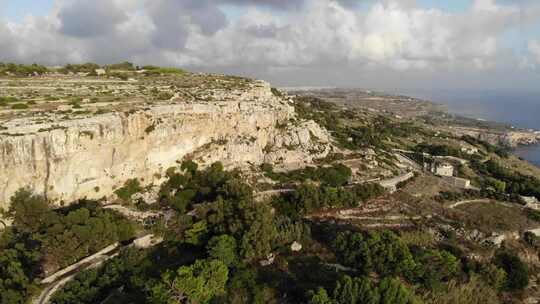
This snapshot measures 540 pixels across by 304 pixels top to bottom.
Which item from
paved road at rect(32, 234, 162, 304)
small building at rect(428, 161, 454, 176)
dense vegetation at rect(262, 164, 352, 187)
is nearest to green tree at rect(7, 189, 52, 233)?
paved road at rect(32, 234, 162, 304)

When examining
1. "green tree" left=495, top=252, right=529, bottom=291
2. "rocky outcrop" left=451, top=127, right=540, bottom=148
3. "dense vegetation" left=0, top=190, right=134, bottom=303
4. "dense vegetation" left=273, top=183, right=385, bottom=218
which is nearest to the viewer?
"dense vegetation" left=0, top=190, right=134, bottom=303

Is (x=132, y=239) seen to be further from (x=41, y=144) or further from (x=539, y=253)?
(x=539, y=253)

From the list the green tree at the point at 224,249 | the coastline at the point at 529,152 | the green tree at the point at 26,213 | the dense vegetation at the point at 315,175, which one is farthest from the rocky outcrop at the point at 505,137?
the green tree at the point at 26,213

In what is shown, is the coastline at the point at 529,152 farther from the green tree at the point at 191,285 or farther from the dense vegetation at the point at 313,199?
the green tree at the point at 191,285

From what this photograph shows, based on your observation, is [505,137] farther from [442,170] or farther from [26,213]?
[26,213]

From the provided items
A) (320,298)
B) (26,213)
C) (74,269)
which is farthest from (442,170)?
(26,213)

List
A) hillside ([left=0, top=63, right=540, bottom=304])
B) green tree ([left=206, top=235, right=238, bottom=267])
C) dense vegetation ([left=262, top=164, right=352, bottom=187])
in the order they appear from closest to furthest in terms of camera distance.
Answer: hillside ([left=0, top=63, right=540, bottom=304]) < green tree ([left=206, top=235, right=238, bottom=267]) < dense vegetation ([left=262, top=164, right=352, bottom=187])

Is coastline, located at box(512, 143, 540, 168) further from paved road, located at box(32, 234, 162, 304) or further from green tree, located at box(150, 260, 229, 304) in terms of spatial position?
paved road, located at box(32, 234, 162, 304)

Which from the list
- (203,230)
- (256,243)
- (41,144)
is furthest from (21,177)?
(256,243)
